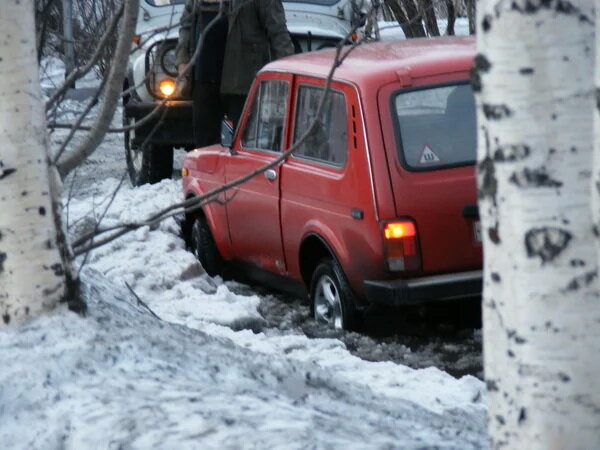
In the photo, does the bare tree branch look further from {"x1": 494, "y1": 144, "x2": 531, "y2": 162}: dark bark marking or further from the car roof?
{"x1": 494, "y1": 144, "x2": 531, "y2": 162}: dark bark marking

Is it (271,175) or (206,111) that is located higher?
(271,175)

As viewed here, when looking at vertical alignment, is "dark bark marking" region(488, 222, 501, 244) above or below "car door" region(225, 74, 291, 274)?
above

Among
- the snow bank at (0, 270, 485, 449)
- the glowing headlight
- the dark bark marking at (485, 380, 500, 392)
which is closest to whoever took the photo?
the dark bark marking at (485, 380, 500, 392)

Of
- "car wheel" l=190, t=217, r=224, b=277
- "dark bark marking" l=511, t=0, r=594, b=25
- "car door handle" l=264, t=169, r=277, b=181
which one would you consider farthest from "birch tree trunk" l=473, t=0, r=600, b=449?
"car wheel" l=190, t=217, r=224, b=277

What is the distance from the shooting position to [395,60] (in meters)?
7.37

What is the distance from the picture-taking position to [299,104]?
7918mm

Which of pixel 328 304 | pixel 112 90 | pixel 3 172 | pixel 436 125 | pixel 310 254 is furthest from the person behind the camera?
pixel 310 254

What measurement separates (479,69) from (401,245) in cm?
415

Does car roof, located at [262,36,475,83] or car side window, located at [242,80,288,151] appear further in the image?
car side window, located at [242,80,288,151]

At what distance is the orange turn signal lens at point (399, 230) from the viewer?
683 cm

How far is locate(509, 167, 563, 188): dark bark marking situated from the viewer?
2.64 meters

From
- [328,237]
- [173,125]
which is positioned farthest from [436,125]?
[173,125]

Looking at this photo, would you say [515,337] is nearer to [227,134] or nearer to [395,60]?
[395,60]

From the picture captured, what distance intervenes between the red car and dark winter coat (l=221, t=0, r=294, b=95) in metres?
3.17
